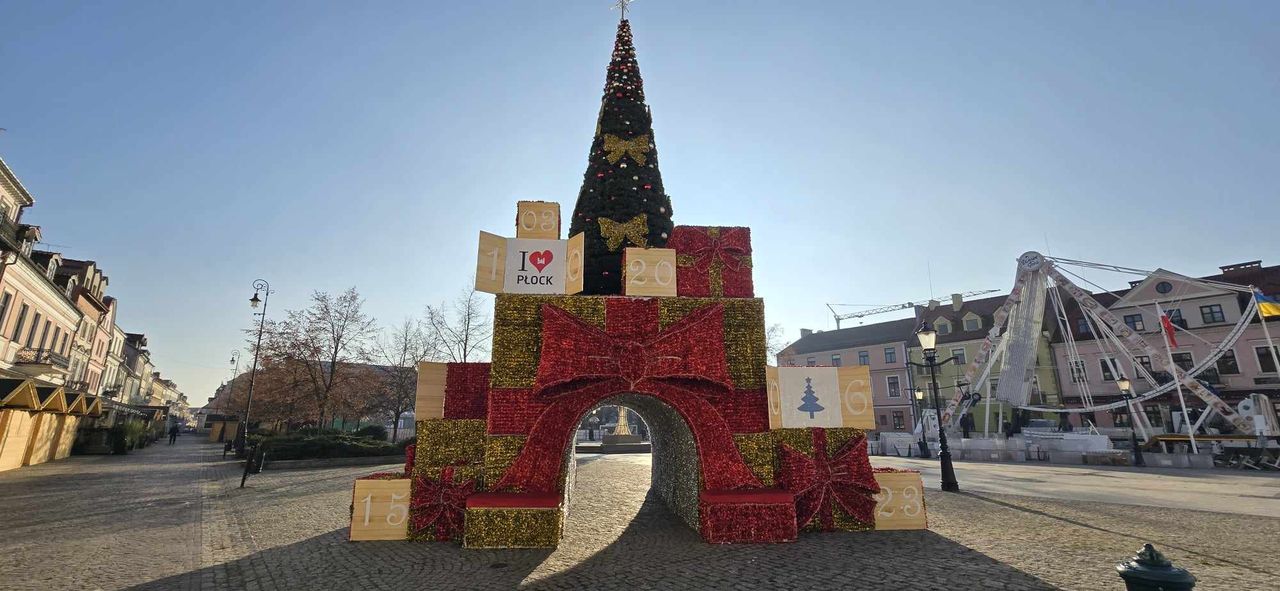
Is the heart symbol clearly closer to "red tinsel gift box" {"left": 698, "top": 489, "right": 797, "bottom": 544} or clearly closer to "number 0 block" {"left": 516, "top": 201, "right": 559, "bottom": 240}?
"number 0 block" {"left": 516, "top": 201, "right": 559, "bottom": 240}

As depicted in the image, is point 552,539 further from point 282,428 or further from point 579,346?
point 282,428

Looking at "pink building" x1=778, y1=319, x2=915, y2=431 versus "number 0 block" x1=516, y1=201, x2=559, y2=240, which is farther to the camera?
"pink building" x1=778, y1=319, x2=915, y2=431

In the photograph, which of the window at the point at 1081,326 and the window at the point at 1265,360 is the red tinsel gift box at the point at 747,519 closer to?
the window at the point at 1265,360

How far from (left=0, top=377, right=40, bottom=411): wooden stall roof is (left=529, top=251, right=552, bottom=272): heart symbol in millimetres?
20602

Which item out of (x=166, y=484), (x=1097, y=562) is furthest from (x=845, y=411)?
(x=166, y=484)

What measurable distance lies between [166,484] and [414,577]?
1648cm

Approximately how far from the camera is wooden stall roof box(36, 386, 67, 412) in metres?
20.1

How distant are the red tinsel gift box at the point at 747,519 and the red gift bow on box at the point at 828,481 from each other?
0.59 metres

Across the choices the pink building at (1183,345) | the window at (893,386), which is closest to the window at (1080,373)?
the pink building at (1183,345)

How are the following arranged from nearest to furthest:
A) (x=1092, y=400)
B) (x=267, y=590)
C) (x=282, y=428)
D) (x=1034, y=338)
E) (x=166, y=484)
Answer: (x=267, y=590)
(x=166, y=484)
(x=1034, y=338)
(x=1092, y=400)
(x=282, y=428)

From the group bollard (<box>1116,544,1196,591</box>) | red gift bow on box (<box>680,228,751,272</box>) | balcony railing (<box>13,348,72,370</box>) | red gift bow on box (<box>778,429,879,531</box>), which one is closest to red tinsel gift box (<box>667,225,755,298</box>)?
red gift bow on box (<box>680,228,751,272</box>)

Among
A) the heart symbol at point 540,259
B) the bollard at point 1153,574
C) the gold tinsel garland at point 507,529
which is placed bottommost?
the gold tinsel garland at point 507,529

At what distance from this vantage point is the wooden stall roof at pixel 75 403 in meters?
22.1

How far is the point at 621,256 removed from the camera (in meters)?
10.5
